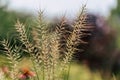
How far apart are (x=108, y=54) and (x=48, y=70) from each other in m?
12.0

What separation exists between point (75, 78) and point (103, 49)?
18.5 feet

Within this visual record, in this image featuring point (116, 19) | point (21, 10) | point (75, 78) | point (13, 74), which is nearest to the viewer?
point (13, 74)

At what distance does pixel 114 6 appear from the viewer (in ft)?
81.3

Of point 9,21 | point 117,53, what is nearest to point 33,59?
point 9,21

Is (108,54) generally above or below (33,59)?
below

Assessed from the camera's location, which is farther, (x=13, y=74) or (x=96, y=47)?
(x=96, y=47)

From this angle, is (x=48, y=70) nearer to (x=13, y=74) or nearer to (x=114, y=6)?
(x=13, y=74)

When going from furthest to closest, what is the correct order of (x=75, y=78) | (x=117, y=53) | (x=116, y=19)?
(x=116, y=19) → (x=117, y=53) → (x=75, y=78)

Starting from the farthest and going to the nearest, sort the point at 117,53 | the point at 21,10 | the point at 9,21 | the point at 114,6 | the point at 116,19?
the point at 114,6
the point at 116,19
the point at 21,10
the point at 117,53
the point at 9,21

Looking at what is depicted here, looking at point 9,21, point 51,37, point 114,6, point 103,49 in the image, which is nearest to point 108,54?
point 103,49

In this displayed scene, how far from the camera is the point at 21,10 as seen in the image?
1817 cm

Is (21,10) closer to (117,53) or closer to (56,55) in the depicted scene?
(117,53)

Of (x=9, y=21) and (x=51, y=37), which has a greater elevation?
(x=51, y=37)

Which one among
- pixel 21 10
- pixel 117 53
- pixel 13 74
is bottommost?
pixel 117 53
